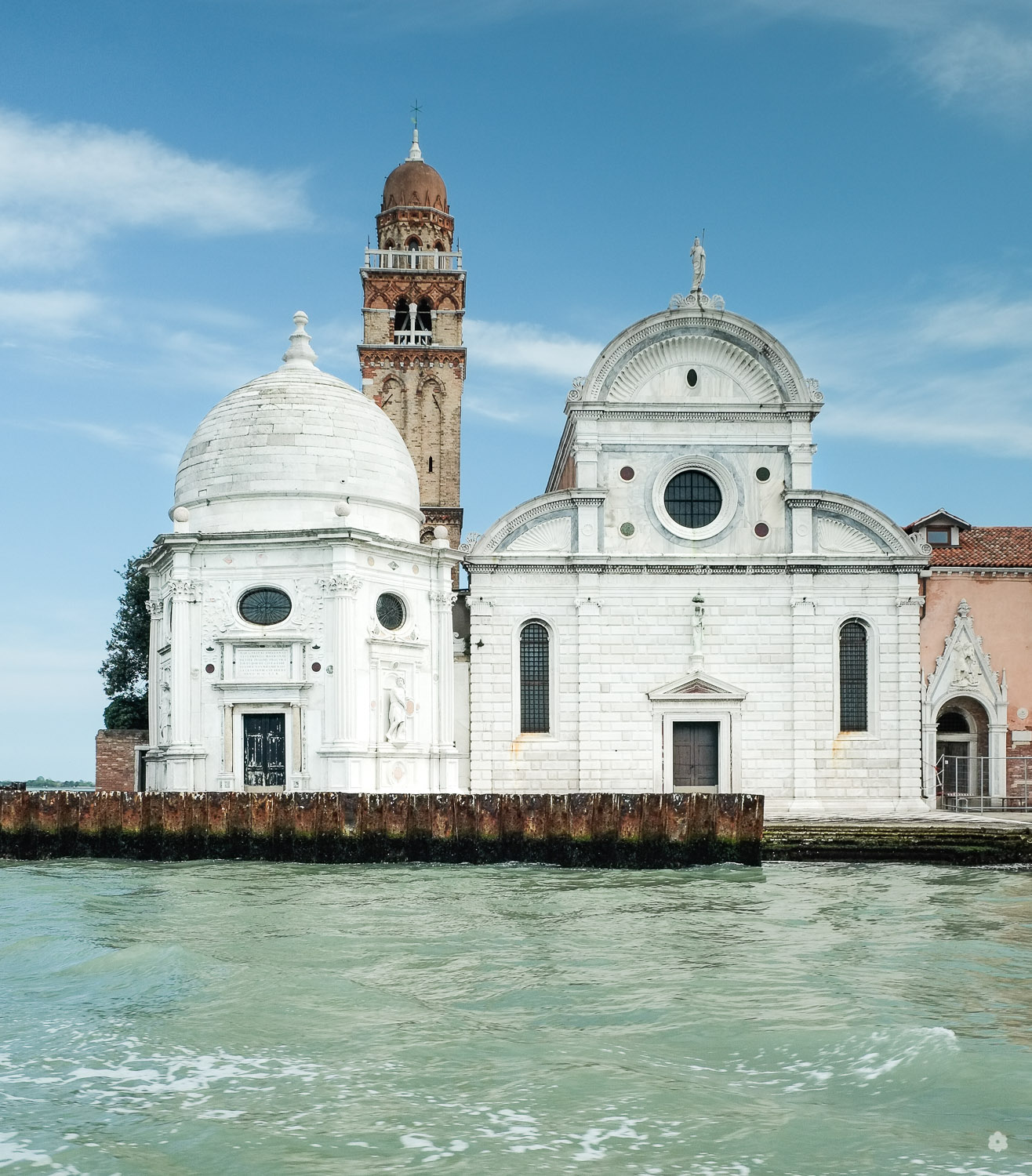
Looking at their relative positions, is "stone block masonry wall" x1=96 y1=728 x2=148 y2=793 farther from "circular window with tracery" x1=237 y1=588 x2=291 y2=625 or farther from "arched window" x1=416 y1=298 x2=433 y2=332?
"arched window" x1=416 y1=298 x2=433 y2=332

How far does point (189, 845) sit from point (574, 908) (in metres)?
10.0

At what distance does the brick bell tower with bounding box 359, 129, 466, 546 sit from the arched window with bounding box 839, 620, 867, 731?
53.1 ft

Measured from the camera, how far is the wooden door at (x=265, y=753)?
90.8 feet

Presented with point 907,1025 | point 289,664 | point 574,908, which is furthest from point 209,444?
point 907,1025

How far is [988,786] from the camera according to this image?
32.1 meters

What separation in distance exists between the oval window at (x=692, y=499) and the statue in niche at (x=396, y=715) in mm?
8004

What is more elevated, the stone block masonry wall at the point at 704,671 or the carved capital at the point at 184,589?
the carved capital at the point at 184,589

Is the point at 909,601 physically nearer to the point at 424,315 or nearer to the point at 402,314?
the point at 424,315

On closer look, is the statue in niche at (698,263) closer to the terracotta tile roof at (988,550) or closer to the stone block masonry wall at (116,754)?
the terracotta tile roof at (988,550)

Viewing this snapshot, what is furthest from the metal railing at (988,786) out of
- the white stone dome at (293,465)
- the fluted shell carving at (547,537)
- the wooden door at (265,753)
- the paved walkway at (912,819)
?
the wooden door at (265,753)

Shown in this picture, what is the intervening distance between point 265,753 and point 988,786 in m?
17.6

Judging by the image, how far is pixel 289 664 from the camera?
27.8m

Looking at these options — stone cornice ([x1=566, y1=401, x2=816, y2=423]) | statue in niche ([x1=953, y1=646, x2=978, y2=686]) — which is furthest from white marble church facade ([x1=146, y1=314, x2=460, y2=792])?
statue in niche ([x1=953, y1=646, x2=978, y2=686])

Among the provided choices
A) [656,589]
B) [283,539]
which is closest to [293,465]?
[283,539]
